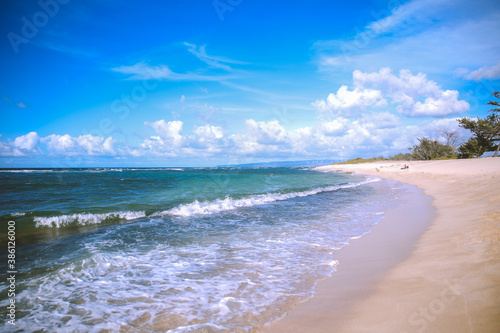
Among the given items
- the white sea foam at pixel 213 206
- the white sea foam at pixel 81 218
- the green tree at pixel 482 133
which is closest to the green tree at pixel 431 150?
the green tree at pixel 482 133

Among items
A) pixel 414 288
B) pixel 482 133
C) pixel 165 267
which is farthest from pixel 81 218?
pixel 482 133

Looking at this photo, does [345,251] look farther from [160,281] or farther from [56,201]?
[56,201]

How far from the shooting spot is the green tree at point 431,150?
5992 centimetres

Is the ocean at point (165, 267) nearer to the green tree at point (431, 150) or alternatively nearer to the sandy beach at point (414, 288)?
the sandy beach at point (414, 288)

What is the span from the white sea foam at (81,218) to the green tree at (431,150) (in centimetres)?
7121

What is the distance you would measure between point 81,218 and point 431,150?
7989cm

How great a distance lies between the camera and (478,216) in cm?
710

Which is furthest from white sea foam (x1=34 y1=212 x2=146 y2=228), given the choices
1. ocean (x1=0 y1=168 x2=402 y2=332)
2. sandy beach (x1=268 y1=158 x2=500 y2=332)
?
sandy beach (x1=268 y1=158 x2=500 y2=332)

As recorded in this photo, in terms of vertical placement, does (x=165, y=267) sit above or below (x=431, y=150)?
below

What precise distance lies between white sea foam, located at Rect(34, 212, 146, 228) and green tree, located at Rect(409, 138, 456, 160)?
71206mm

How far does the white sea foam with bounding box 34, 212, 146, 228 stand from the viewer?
979 centimetres

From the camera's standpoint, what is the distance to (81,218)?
10461 millimetres

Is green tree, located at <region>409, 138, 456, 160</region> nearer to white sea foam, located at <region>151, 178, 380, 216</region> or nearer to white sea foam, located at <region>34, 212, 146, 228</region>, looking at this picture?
white sea foam, located at <region>151, 178, 380, 216</region>

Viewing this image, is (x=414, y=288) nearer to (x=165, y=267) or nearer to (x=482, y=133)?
(x=165, y=267)
